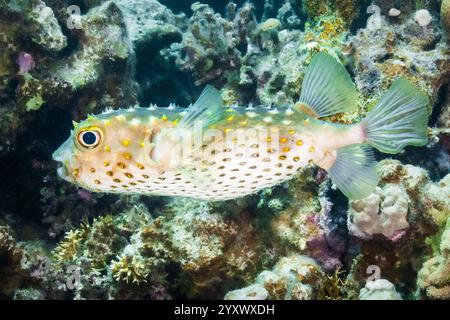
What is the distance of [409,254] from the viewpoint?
4.07 meters

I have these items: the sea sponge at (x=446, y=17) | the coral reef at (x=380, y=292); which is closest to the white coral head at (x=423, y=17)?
the sea sponge at (x=446, y=17)

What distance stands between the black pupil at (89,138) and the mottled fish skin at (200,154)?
2.4 inches

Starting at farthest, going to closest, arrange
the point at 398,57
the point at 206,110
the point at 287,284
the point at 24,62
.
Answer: the point at 24,62
the point at 398,57
the point at 287,284
the point at 206,110

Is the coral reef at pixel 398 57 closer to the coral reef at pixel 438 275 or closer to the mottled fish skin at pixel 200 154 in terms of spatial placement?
the coral reef at pixel 438 275

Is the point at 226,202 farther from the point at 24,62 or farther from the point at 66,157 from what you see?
the point at 24,62

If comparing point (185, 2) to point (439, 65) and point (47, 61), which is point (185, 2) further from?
point (439, 65)

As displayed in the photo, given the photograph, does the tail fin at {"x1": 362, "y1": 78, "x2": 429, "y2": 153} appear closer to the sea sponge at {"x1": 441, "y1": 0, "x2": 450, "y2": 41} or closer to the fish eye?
the fish eye

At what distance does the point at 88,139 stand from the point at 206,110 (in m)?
0.91

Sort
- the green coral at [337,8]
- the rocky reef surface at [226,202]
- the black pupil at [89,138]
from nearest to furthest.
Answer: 1. the black pupil at [89,138]
2. the rocky reef surface at [226,202]
3. the green coral at [337,8]

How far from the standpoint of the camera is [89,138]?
9.51 feet

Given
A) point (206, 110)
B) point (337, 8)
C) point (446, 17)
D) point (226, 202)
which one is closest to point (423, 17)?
point (446, 17)

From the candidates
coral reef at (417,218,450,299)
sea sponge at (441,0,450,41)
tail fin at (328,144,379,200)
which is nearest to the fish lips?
tail fin at (328,144,379,200)

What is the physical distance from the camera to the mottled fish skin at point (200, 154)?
2922 millimetres
